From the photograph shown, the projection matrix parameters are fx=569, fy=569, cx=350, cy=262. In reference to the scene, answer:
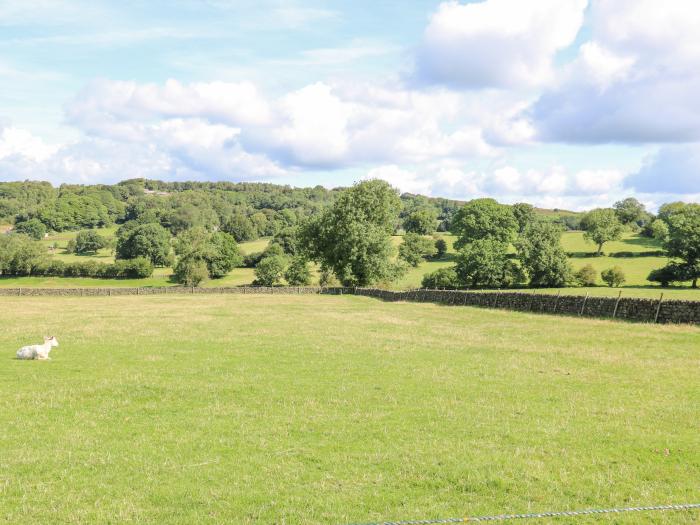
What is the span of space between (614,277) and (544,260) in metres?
11.6

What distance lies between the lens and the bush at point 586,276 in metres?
98.9

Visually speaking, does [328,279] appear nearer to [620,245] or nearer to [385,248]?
[385,248]

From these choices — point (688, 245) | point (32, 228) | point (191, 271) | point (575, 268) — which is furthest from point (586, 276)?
point (32, 228)

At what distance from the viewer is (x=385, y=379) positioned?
20031 millimetres

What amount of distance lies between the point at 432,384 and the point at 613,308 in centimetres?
2714

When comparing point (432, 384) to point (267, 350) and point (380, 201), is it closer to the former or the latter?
point (267, 350)

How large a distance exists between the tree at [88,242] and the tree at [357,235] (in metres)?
90.5

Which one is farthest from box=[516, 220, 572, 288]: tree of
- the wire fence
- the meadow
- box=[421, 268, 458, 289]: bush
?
the wire fence

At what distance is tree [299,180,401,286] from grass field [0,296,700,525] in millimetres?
60293

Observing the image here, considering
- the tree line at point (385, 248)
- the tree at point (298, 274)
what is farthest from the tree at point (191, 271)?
the tree at point (298, 274)

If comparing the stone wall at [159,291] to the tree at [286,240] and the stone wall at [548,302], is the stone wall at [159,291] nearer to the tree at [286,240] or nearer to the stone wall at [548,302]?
the stone wall at [548,302]

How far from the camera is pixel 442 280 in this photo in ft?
339

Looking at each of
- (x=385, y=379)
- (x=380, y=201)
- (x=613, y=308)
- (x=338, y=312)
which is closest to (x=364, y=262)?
(x=380, y=201)

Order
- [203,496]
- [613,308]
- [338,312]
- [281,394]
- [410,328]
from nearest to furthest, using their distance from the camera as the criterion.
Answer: [203,496], [281,394], [410,328], [613,308], [338,312]
